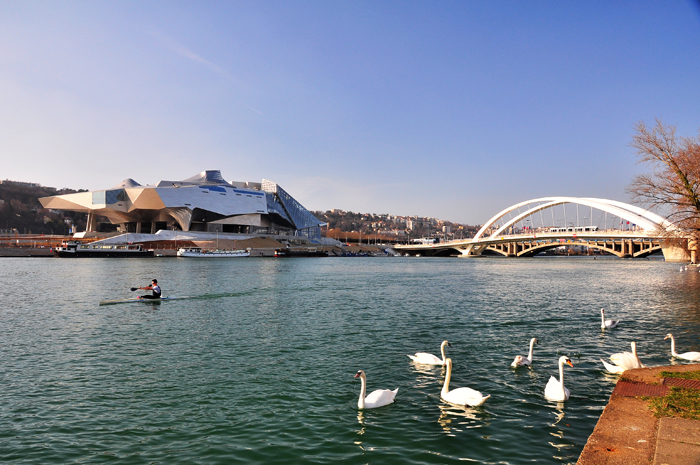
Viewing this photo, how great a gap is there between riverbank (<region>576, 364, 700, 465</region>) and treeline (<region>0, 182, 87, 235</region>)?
567ft

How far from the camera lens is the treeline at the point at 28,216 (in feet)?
502

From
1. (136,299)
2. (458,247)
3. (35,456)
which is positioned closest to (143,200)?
(458,247)

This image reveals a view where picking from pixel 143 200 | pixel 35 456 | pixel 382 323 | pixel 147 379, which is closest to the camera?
pixel 35 456

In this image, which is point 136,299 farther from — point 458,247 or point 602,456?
point 458,247

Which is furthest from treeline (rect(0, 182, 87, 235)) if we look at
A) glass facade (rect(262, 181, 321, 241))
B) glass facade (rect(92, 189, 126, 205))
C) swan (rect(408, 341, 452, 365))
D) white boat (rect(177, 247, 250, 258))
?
swan (rect(408, 341, 452, 365))

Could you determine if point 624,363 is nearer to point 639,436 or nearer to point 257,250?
point 639,436

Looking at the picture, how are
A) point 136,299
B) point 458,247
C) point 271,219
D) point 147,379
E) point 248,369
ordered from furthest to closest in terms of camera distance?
point 271,219
point 458,247
point 136,299
point 248,369
point 147,379

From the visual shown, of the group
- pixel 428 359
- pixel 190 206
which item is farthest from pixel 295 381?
pixel 190 206

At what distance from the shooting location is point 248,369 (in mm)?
11258

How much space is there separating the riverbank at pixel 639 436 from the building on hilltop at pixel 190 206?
11110 centimetres

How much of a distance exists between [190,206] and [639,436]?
115404 mm

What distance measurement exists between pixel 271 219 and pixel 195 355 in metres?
135

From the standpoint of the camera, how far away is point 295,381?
10273mm

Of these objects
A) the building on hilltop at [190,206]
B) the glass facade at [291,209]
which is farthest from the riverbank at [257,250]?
the glass facade at [291,209]
